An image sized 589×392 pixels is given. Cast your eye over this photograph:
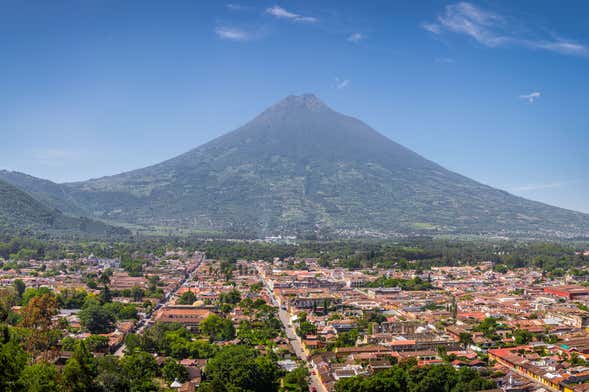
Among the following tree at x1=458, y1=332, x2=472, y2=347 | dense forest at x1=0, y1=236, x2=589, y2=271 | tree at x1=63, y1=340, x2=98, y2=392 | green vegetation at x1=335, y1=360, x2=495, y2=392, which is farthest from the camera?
dense forest at x1=0, y1=236, x2=589, y2=271

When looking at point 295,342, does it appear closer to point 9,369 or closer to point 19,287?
point 9,369

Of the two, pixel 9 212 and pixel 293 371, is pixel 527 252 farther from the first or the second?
pixel 9 212

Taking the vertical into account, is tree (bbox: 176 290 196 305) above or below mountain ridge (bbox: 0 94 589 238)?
below

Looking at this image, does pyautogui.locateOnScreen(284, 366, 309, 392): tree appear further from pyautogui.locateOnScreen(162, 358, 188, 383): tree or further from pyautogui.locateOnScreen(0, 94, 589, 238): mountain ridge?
pyautogui.locateOnScreen(0, 94, 589, 238): mountain ridge

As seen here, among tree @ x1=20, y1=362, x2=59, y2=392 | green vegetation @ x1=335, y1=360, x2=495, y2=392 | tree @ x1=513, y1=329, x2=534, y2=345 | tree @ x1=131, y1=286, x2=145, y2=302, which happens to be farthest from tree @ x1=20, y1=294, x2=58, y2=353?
tree @ x1=513, y1=329, x2=534, y2=345

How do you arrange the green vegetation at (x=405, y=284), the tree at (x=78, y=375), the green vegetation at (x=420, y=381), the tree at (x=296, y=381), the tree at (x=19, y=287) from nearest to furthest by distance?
the tree at (x=78, y=375) → the green vegetation at (x=420, y=381) → the tree at (x=296, y=381) → the tree at (x=19, y=287) → the green vegetation at (x=405, y=284)

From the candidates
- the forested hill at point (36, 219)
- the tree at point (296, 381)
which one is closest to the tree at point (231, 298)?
the tree at point (296, 381)

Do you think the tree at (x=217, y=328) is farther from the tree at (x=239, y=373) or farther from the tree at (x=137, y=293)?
the tree at (x=137, y=293)
